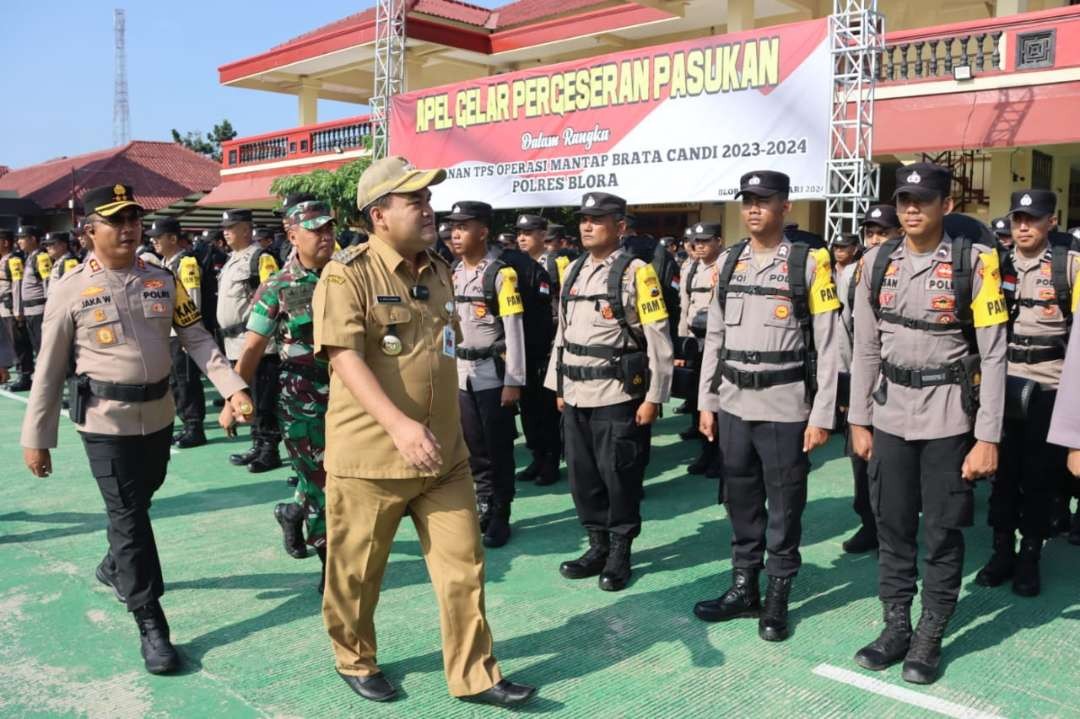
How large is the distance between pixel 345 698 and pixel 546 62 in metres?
19.9

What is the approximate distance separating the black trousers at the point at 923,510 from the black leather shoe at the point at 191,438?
6010mm

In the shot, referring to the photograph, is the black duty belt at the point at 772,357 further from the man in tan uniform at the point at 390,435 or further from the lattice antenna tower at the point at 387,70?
the lattice antenna tower at the point at 387,70

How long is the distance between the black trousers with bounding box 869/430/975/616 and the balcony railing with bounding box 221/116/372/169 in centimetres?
1586

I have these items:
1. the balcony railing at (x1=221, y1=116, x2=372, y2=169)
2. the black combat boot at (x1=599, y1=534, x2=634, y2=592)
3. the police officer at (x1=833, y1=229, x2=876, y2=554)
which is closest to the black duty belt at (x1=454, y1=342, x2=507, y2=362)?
the black combat boot at (x1=599, y1=534, x2=634, y2=592)

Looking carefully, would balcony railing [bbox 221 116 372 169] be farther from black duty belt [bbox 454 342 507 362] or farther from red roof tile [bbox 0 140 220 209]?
black duty belt [bbox 454 342 507 362]

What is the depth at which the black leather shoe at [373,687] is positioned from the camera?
3.15 metres

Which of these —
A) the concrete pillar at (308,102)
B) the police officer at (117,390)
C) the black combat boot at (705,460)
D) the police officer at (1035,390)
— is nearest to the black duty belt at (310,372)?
the police officer at (117,390)

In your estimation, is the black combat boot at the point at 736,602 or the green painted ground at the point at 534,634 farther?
the black combat boot at the point at 736,602

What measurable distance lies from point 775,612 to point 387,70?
1388cm

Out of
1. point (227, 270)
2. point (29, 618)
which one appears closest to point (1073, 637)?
point (29, 618)

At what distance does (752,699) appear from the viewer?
10.5ft

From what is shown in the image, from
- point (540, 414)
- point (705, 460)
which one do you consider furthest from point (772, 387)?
point (540, 414)

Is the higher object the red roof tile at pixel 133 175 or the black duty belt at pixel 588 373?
the red roof tile at pixel 133 175

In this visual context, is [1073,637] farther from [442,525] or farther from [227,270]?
[227,270]
